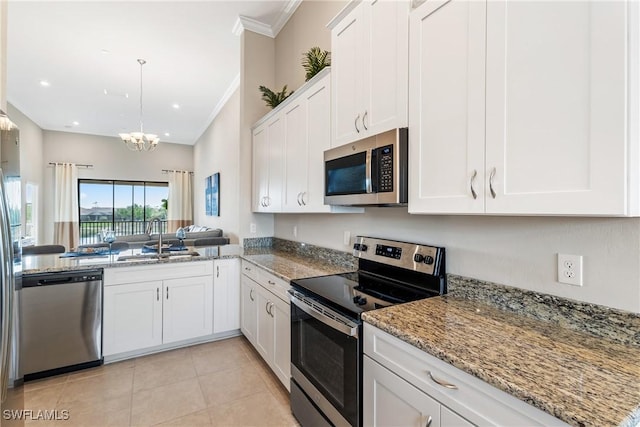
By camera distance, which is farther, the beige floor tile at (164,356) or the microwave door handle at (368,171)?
the beige floor tile at (164,356)

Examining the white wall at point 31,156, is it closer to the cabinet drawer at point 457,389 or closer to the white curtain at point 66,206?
the white curtain at point 66,206

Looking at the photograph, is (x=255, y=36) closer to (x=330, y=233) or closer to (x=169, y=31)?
(x=169, y=31)

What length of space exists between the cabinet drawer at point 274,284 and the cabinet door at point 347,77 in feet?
3.42

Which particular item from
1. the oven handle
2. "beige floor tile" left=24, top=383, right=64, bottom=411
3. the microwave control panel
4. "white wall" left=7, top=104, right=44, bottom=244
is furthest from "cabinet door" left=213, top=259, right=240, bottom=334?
"white wall" left=7, top=104, right=44, bottom=244

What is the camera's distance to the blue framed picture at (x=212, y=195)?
6488mm

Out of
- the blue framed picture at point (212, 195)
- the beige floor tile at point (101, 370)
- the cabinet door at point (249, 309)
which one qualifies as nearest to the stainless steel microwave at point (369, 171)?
the cabinet door at point (249, 309)

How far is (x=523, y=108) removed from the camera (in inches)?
39.7

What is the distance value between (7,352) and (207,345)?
6.42 ft

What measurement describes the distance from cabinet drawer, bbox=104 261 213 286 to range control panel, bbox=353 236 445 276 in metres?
1.66

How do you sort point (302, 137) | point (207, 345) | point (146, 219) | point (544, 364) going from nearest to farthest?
point (544, 364), point (302, 137), point (207, 345), point (146, 219)

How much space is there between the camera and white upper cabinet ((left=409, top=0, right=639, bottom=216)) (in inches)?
32.0

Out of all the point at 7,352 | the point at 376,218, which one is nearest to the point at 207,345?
the point at 7,352

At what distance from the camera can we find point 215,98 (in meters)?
5.62

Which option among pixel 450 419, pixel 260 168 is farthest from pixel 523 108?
pixel 260 168
